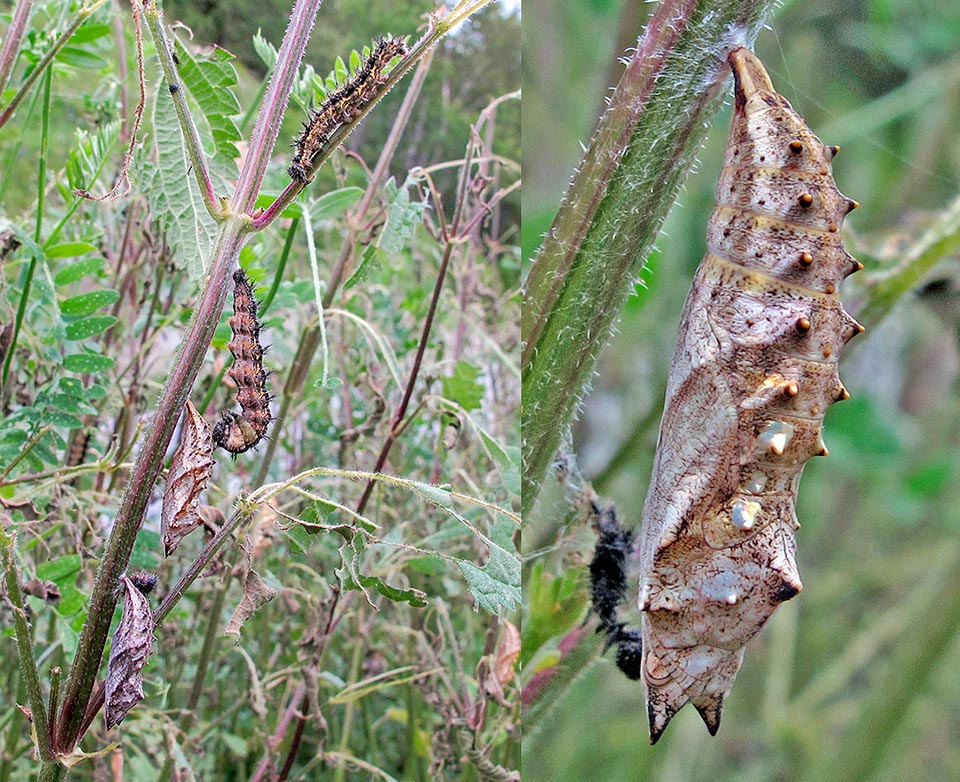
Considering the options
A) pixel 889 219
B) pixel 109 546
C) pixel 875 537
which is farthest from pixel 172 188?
pixel 875 537

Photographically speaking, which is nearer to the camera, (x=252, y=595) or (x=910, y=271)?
(x=252, y=595)

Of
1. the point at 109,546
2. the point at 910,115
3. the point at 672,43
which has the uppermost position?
the point at 910,115

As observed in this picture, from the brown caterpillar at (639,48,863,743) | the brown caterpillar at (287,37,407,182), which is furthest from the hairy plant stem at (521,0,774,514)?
the brown caterpillar at (287,37,407,182)

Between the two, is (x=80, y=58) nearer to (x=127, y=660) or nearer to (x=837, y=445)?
(x=127, y=660)

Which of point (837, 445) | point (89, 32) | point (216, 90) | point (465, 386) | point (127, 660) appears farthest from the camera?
point (837, 445)

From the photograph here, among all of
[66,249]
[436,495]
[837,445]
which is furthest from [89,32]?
[837,445]

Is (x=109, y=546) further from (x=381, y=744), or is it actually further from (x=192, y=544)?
(x=381, y=744)

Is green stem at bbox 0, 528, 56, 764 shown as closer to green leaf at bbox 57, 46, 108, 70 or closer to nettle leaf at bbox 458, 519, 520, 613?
nettle leaf at bbox 458, 519, 520, 613
